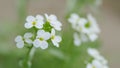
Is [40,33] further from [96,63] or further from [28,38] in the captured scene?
[96,63]

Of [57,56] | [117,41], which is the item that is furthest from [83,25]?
[117,41]


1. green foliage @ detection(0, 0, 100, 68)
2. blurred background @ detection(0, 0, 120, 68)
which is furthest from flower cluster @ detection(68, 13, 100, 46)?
blurred background @ detection(0, 0, 120, 68)

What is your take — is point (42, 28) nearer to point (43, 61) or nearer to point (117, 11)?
point (43, 61)

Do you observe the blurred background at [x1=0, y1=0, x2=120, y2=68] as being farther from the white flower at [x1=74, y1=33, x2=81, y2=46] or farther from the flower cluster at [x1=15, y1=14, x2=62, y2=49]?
the flower cluster at [x1=15, y1=14, x2=62, y2=49]

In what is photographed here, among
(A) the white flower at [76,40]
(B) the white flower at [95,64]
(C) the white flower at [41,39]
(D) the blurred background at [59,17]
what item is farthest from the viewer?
(D) the blurred background at [59,17]

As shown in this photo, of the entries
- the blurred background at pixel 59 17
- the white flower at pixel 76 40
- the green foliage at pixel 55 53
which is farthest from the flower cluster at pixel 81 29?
the blurred background at pixel 59 17

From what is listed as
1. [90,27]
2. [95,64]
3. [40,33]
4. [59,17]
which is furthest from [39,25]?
[59,17]

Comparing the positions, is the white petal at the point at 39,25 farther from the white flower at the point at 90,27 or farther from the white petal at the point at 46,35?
the white flower at the point at 90,27
